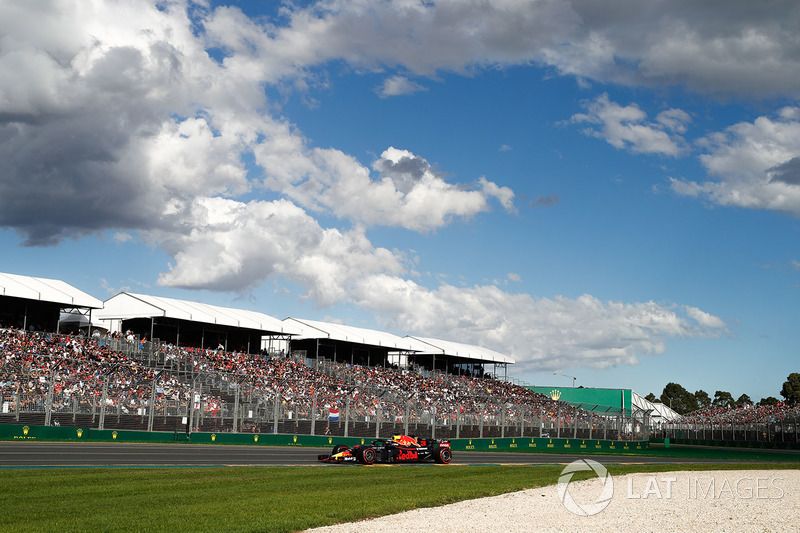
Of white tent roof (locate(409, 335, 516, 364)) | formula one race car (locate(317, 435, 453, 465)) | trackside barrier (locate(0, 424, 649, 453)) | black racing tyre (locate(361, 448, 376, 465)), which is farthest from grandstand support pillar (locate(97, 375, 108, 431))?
white tent roof (locate(409, 335, 516, 364))

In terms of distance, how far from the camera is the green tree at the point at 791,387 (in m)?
126

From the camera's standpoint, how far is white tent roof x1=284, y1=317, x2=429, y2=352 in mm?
68188

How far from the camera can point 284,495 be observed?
17.7 metres

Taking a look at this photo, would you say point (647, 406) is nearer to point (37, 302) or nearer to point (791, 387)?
point (791, 387)

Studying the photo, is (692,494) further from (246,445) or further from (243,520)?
(246,445)

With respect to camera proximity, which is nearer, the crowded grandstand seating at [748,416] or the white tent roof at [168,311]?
the white tent roof at [168,311]

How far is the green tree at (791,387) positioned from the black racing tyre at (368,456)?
116 metres

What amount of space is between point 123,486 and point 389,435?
95.1 ft

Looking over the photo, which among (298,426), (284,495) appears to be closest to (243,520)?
(284,495)
